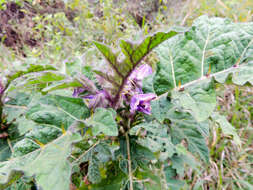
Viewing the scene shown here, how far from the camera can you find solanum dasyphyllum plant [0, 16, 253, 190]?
0.49 meters

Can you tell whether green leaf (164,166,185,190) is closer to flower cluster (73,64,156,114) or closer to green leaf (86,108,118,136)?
flower cluster (73,64,156,114)

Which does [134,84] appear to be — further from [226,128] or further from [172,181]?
[172,181]

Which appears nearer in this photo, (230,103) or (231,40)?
(231,40)

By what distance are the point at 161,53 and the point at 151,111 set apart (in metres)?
0.22

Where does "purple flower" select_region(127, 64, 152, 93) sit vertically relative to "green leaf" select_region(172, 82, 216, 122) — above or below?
above

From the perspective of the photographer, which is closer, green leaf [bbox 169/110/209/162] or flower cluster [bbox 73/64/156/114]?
flower cluster [bbox 73/64/156/114]

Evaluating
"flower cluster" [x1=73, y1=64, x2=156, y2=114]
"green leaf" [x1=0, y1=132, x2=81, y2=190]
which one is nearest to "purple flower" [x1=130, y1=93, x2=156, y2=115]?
"flower cluster" [x1=73, y1=64, x2=156, y2=114]

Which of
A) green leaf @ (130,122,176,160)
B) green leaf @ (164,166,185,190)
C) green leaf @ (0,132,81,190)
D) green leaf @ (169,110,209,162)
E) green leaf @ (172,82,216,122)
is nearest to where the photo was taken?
green leaf @ (0,132,81,190)

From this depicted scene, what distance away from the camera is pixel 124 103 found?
67 cm

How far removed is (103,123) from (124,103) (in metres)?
0.18

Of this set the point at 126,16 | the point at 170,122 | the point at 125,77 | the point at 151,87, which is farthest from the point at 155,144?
the point at 126,16

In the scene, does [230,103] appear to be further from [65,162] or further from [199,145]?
[65,162]

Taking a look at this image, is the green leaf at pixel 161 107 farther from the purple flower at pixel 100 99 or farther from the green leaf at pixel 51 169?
the green leaf at pixel 51 169

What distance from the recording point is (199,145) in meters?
0.72
